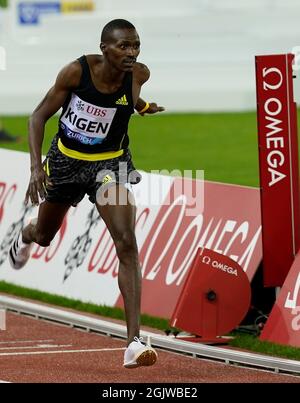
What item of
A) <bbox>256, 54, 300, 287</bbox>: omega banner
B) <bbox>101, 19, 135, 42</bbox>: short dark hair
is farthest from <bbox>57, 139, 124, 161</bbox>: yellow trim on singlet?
<bbox>256, 54, 300, 287</bbox>: omega banner

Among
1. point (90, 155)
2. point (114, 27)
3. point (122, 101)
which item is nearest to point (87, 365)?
point (90, 155)

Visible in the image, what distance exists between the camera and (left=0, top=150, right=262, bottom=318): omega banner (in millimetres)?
11766

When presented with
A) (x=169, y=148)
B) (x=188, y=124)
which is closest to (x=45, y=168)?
(x=169, y=148)

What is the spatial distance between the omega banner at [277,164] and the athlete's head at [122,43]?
1.30 meters

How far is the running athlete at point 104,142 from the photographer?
9977mm

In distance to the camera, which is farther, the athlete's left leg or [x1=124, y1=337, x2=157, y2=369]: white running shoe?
the athlete's left leg

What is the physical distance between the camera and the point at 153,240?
12750mm

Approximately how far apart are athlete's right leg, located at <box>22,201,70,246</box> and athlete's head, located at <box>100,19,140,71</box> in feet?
4.48

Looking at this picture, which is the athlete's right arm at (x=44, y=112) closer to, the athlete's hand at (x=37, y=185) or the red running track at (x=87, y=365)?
the athlete's hand at (x=37, y=185)

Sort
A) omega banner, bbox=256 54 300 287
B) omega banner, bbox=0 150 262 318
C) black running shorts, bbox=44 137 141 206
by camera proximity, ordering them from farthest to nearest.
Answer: omega banner, bbox=0 150 262 318 → omega banner, bbox=256 54 300 287 → black running shorts, bbox=44 137 141 206

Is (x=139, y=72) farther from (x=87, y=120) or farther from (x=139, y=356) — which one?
(x=139, y=356)

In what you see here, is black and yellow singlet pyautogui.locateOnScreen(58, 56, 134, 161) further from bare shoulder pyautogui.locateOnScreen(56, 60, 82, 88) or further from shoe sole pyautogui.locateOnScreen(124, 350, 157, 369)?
shoe sole pyautogui.locateOnScreen(124, 350, 157, 369)
